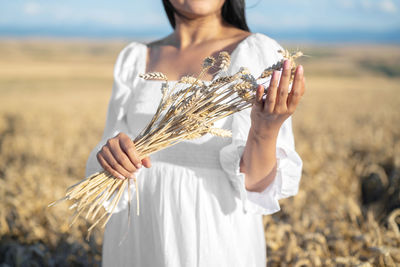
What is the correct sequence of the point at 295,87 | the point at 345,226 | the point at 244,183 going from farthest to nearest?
the point at 345,226
the point at 244,183
the point at 295,87

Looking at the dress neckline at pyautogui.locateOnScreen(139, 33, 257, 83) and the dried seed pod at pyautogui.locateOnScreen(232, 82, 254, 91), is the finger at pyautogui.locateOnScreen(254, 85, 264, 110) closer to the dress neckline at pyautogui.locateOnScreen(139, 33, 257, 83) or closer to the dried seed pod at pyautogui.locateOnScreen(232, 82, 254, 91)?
the dried seed pod at pyautogui.locateOnScreen(232, 82, 254, 91)

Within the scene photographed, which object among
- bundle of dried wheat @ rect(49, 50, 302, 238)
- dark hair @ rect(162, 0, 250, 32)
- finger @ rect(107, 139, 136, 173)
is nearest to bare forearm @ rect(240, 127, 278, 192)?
bundle of dried wheat @ rect(49, 50, 302, 238)

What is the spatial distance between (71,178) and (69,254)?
5.06 ft

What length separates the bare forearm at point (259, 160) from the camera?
1.23 m

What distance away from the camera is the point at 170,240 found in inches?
58.3

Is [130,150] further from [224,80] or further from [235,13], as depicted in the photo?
[235,13]

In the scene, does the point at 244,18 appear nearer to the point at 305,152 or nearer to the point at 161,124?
the point at 161,124

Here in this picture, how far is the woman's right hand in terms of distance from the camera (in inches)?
48.8

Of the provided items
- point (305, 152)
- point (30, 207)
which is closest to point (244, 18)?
point (30, 207)

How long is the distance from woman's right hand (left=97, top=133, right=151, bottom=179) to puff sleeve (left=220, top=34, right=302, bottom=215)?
0.34 m

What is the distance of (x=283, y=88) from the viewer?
105 centimetres

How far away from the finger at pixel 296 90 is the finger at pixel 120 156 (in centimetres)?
54

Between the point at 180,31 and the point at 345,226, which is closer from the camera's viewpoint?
the point at 180,31

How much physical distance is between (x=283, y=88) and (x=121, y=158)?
56 centimetres
